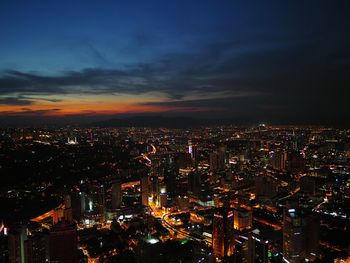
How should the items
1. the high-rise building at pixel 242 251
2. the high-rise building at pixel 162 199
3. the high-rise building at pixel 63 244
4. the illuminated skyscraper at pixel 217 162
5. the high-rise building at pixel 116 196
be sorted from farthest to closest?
the illuminated skyscraper at pixel 217 162 → the high-rise building at pixel 162 199 → the high-rise building at pixel 116 196 → the high-rise building at pixel 242 251 → the high-rise building at pixel 63 244

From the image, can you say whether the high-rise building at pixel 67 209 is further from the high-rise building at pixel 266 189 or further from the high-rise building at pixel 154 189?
the high-rise building at pixel 266 189

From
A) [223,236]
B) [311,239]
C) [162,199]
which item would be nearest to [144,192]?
[162,199]

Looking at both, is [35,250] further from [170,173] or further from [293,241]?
[170,173]

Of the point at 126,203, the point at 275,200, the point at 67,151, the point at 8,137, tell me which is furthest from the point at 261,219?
the point at 8,137

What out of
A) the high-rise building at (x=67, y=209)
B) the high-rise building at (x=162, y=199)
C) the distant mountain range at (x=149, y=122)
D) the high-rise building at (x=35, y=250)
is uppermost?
the distant mountain range at (x=149, y=122)

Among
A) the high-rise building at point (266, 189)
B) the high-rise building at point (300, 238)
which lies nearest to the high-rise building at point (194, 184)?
the high-rise building at point (266, 189)

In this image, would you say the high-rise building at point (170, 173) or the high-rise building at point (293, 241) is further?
the high-rise building at point (170, 173)
